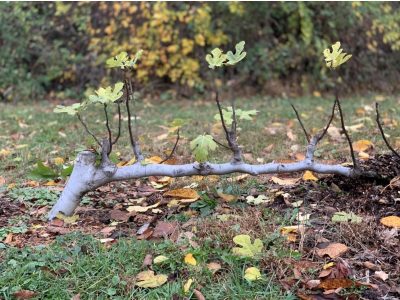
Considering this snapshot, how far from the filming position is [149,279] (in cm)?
227

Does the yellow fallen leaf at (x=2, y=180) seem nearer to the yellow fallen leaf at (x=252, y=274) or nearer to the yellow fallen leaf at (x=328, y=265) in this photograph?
the yellow fallen leaf at (x=252, y=274)

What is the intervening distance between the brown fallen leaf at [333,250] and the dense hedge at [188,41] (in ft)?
19.1

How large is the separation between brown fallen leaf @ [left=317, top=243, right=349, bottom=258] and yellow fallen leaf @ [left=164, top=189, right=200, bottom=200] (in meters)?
0.86

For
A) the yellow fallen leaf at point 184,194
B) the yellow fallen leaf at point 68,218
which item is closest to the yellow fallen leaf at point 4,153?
the yellow fallen leaf at point 68,218

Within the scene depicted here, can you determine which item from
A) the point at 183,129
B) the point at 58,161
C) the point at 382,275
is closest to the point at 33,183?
the point at 58,161

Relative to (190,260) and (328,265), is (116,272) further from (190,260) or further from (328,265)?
(328,265)

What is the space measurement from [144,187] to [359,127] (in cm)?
248

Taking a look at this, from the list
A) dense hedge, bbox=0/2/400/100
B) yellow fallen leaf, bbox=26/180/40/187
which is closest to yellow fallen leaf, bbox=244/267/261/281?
yellow fallen leaf, bbox=26/180/40/187

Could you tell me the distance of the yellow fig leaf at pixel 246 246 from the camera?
2328 millimetres

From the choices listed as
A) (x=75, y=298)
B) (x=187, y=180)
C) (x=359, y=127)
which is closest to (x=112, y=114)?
(x=359, y=127)

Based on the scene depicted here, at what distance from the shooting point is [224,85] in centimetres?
825

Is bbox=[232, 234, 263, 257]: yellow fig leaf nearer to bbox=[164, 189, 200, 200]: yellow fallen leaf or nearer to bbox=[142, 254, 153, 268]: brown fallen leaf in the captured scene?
bbox=[142, 254, 153, 268]: brown fallen leaf

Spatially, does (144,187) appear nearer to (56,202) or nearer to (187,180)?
(187,180)

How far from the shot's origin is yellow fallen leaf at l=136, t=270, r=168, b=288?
2.24 m
